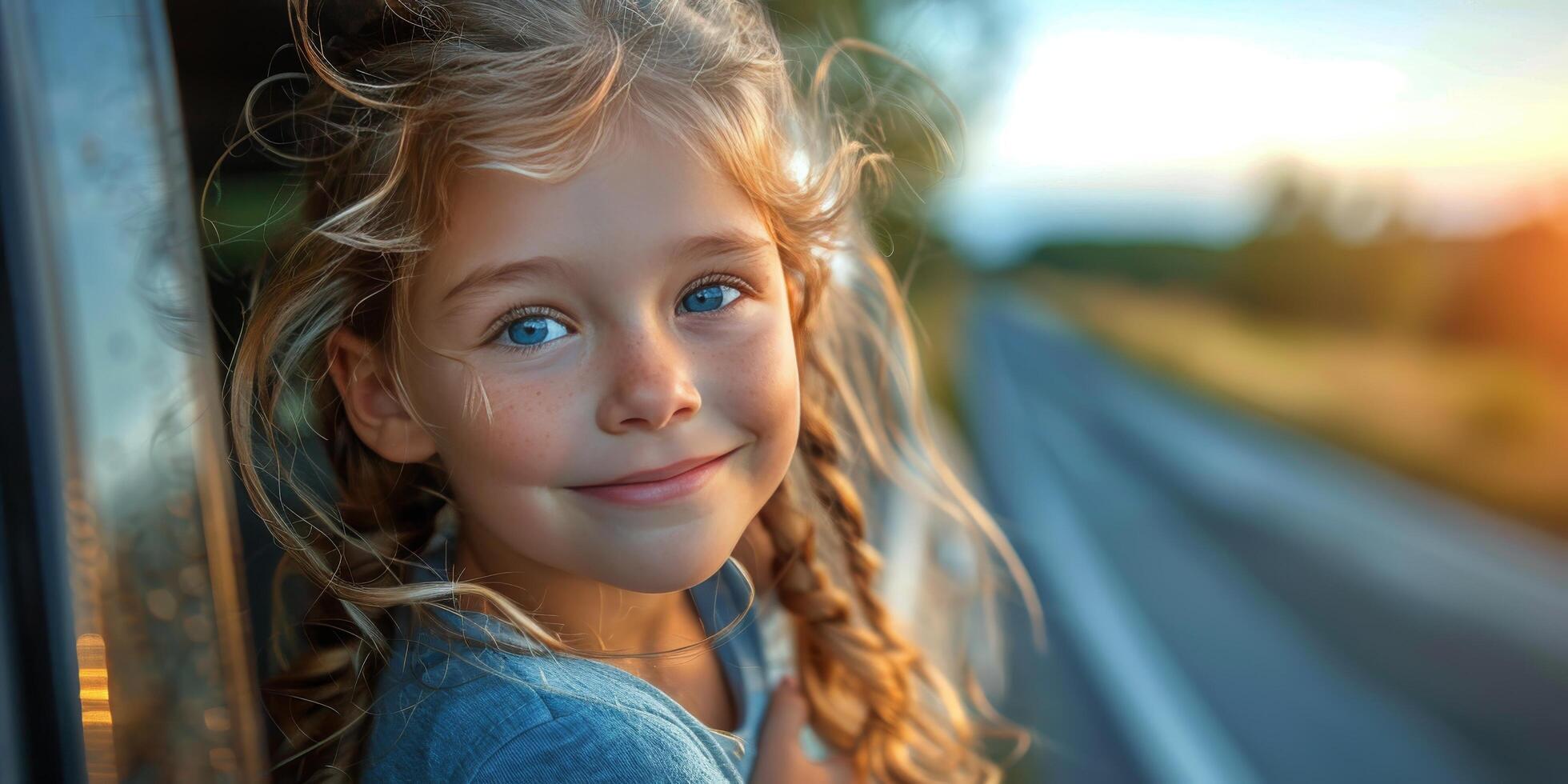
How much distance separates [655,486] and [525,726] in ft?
0.97

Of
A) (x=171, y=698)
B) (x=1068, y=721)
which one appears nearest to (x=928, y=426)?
(x=171, y=698)

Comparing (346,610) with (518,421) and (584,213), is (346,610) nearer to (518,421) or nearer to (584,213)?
(518,421)

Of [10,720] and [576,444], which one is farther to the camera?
[576,444]

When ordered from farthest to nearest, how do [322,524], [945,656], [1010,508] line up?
[1010,508]
[945,656]
[322,524]

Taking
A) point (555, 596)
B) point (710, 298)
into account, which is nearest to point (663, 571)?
point (555, 596)

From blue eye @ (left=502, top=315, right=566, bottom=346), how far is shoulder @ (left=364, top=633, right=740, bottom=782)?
1.17 feet

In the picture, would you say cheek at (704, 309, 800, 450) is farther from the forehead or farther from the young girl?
the forehead

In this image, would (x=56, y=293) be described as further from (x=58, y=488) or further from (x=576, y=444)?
(x=576, y=444)

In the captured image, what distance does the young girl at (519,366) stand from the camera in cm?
124

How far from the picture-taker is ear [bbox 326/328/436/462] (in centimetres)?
138

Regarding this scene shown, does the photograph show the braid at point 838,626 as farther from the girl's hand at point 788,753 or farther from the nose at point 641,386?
the nose at point 641,386

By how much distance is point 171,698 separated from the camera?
1.13 m

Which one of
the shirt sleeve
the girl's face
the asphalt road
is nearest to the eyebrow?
the girl's face

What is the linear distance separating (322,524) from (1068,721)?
4853 millimetres
